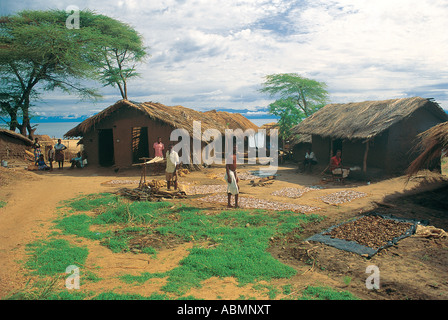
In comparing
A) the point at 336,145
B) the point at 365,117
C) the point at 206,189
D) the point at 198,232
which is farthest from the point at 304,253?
the point at 336,145

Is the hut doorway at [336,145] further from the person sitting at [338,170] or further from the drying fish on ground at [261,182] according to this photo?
the drying fish on ground at [261,182]

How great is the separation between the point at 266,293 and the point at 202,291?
901mm

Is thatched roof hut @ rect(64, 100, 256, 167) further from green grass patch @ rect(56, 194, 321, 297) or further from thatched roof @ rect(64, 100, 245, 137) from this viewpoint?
green grass patch @ rect(56, 194, 321, 297)

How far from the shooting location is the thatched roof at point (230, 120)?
2713 cm

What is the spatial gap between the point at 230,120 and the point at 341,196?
19.1m

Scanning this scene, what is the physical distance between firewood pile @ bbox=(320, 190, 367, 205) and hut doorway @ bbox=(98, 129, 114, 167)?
13.6m

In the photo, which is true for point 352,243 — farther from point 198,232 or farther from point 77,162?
point 77,162

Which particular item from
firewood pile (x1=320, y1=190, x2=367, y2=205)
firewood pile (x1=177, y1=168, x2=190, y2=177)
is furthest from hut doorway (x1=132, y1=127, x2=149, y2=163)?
firewood pile (x1=320, y1=190, x2=367, y2=205)

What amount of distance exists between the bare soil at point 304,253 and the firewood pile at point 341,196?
25 centimetres

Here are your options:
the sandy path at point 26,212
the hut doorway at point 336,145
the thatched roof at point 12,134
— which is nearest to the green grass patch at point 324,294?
the sandy path at point 26,212

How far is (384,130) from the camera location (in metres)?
12.8

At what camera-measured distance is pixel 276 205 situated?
9.21 metres
